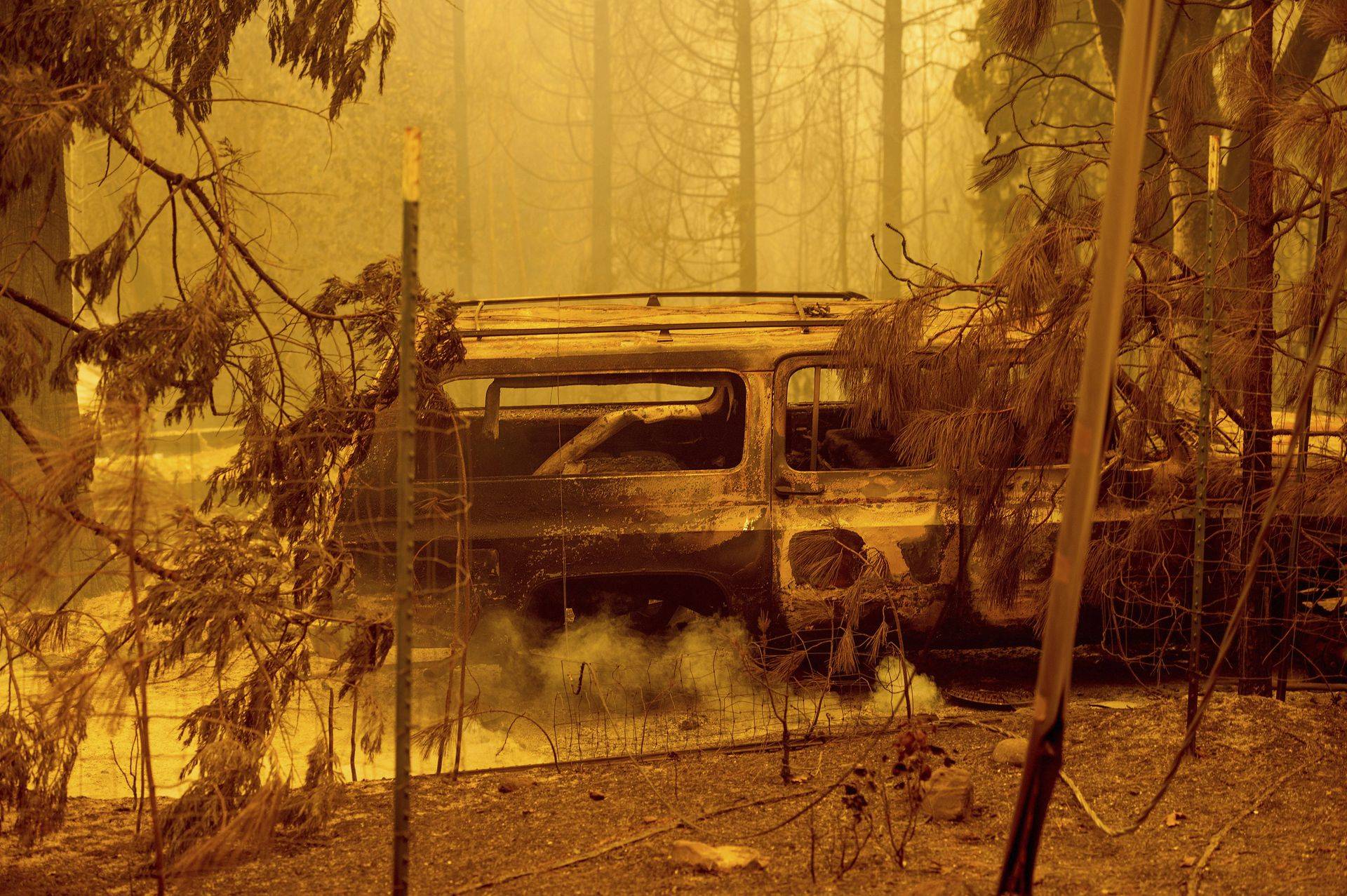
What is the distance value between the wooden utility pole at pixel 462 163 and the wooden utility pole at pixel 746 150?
11.1 ft

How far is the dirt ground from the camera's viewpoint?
348 centimetres

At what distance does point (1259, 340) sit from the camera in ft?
15.9

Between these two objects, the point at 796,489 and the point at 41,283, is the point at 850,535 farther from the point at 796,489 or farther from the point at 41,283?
the point at 41,283

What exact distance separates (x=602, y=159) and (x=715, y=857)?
12.6 meters

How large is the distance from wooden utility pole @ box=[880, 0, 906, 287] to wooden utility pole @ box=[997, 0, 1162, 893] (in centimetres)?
1251

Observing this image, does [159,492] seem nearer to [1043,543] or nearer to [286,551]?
[286,551]

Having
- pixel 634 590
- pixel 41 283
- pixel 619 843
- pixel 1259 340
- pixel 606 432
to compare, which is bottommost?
pixel 619 843

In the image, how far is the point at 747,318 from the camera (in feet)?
19.0

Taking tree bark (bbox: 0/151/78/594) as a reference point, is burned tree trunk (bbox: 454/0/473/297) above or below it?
above

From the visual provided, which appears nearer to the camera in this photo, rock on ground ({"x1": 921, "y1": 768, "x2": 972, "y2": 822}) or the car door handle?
rock on ground ({"x1": 921, "y1": 768, "x2": 972, "y2": 822})

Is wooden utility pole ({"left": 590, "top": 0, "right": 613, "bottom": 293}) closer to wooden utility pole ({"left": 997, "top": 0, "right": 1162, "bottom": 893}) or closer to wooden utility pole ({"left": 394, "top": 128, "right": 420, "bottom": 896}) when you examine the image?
wooden utility pole ({"left": 394, "top": 128, "right": 420, "bottom": 896})

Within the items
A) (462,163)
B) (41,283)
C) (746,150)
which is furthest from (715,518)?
(462,163)

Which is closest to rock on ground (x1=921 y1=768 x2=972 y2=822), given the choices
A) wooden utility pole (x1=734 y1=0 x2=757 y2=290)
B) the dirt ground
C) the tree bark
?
the dirt ground

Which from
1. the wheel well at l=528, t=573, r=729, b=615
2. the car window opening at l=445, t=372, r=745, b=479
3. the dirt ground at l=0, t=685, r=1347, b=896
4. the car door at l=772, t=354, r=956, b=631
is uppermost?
the car window opening at l=445, t=372, r=745, b=479
